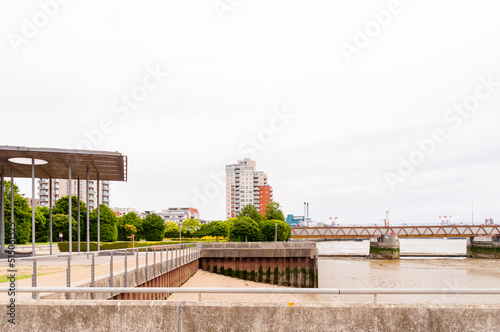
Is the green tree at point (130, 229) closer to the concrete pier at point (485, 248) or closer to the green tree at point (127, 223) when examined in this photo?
the green tree at point (127, 223)

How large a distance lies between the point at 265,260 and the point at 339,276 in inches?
540

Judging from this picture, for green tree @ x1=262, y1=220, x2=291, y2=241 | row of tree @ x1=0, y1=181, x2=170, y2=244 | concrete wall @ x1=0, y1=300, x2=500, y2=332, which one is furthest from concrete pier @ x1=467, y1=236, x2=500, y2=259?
concrete wall @ x1=0, y1=300, x2=500, y2=332

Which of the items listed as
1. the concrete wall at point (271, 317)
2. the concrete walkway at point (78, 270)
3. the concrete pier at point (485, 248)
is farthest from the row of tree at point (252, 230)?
the concrete wall at point (271, 317)

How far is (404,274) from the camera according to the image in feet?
171

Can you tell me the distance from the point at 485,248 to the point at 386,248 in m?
19.4

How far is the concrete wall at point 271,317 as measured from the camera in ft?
18.5

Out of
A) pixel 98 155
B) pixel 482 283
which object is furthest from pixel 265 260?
pixel 482 283

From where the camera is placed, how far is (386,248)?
78.5m

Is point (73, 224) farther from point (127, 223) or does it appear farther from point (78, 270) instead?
point (78, 270)

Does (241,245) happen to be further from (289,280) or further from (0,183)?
(0,183)

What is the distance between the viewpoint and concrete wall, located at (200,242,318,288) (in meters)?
37.3

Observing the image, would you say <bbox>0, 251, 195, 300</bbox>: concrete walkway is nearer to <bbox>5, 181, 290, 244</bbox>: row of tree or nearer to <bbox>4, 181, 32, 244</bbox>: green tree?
<bbox>5, 181, 290, 244</bbox>: row of tree

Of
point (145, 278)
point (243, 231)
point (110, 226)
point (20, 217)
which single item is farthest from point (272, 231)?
point (145, 278)

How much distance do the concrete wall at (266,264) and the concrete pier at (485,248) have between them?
5744 cm
